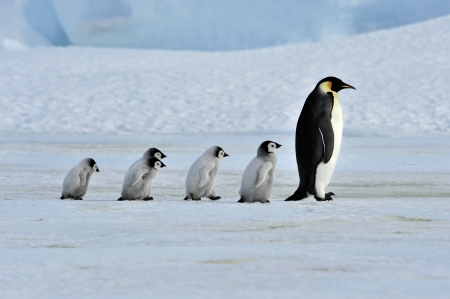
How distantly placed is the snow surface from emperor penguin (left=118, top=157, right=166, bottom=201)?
0.30 metres

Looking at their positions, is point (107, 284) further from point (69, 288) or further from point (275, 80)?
point (275, 80)

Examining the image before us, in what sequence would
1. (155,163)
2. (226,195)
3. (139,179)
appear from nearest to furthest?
(139,179) < (155,163) < (226,195)

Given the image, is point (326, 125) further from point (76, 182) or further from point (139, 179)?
point (76, 182)

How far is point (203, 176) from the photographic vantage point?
4379mm

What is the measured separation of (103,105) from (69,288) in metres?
15.2

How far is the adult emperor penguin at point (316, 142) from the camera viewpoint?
4.49m

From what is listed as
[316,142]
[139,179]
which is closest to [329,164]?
[316,142]

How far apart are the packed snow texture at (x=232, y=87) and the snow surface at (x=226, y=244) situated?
935 centimetres

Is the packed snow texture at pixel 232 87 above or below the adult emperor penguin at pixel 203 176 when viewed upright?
above

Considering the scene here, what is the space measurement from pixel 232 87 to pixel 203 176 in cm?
1400

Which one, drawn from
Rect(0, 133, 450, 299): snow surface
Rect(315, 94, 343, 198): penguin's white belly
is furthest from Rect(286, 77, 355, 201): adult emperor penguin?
Rect(0, 133, 450, 299): snow surface

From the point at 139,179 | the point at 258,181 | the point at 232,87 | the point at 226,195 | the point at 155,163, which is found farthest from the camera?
the point at 232,87

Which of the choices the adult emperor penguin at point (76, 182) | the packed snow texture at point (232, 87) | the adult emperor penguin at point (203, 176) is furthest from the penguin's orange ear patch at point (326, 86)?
the packed snow texture at point (232, 87)

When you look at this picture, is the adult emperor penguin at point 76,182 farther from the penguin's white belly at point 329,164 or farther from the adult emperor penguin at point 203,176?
the penguin's white belly at point 329,164
